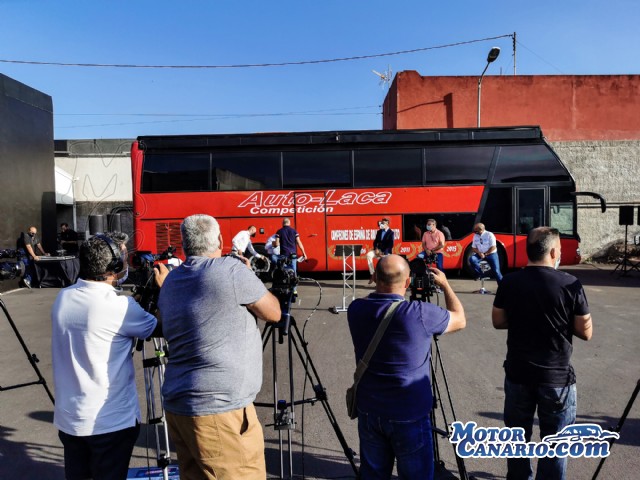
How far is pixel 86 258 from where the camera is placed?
246cm

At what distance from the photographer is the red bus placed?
1298 cm

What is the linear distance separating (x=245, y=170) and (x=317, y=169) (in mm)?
2124

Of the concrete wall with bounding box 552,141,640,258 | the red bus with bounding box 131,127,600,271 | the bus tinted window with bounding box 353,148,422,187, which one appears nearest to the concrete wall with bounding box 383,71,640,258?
the concrete wall with bounding box 552,141,640,258

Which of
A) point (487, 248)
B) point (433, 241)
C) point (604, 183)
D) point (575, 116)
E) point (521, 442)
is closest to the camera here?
point (521, 442)

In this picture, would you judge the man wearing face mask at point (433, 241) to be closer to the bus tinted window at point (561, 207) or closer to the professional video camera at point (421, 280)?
the bus tinted window at point (561, 207)

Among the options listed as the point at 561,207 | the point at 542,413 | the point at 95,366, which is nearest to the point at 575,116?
the point at 561,207

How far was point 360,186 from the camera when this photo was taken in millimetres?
13266

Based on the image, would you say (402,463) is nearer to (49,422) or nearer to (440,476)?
(440,476)

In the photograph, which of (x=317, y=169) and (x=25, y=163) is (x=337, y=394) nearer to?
(x=317, y=169)

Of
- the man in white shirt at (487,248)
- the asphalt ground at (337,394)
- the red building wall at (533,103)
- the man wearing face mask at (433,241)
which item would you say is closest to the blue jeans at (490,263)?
the man in white shirt at (487,248)

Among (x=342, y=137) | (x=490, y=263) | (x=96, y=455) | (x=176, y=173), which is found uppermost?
(x=342, y=137)

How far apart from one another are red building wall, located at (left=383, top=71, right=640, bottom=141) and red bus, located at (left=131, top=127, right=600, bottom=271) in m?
9.12

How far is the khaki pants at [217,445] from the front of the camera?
2291 mm

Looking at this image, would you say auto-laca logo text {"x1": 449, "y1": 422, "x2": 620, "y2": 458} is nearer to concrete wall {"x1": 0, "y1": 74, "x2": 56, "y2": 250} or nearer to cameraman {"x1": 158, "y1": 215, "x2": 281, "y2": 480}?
cameraman {"x1": 158, "y1": 215, "x2": 281, "y2": 480}
